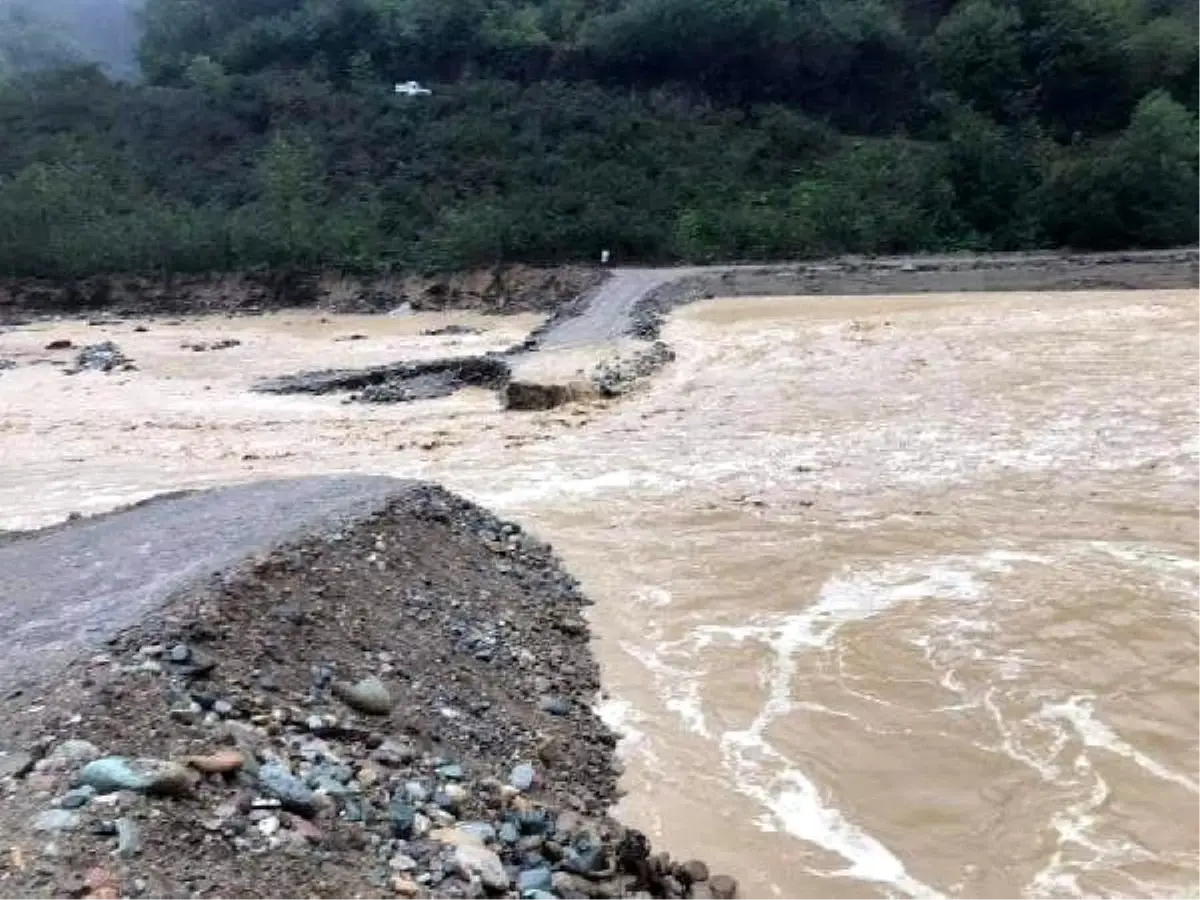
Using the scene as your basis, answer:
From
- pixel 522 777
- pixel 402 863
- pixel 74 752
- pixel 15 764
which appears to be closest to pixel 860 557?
pixel 522 777

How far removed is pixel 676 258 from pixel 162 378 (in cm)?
1945

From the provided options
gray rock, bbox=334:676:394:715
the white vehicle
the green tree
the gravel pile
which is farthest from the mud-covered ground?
gray rock, bbox=334:676:394:715

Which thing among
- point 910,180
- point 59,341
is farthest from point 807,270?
point 59,341

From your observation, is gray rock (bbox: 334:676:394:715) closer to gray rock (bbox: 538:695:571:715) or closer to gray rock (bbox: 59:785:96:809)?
gray rock (bbox: 538:695:571:715)

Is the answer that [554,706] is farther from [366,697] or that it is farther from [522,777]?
[366,697]

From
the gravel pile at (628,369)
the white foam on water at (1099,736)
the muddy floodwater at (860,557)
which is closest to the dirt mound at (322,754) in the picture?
the muddy floodwater at (860,557)

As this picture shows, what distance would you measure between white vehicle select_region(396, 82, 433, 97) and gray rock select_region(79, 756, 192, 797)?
5443 centimetres

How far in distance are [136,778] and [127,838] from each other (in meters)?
0.42

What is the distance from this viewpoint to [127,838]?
4793 millimetres

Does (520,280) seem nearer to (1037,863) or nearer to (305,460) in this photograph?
(305,460)

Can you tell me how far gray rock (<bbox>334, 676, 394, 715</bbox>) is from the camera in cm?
702

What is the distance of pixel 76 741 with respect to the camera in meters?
5.54

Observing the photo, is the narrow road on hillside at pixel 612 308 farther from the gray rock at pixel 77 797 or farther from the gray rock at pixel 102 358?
the gray rock at pixel 77 797

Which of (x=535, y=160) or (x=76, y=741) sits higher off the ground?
(x=535, y=160)
